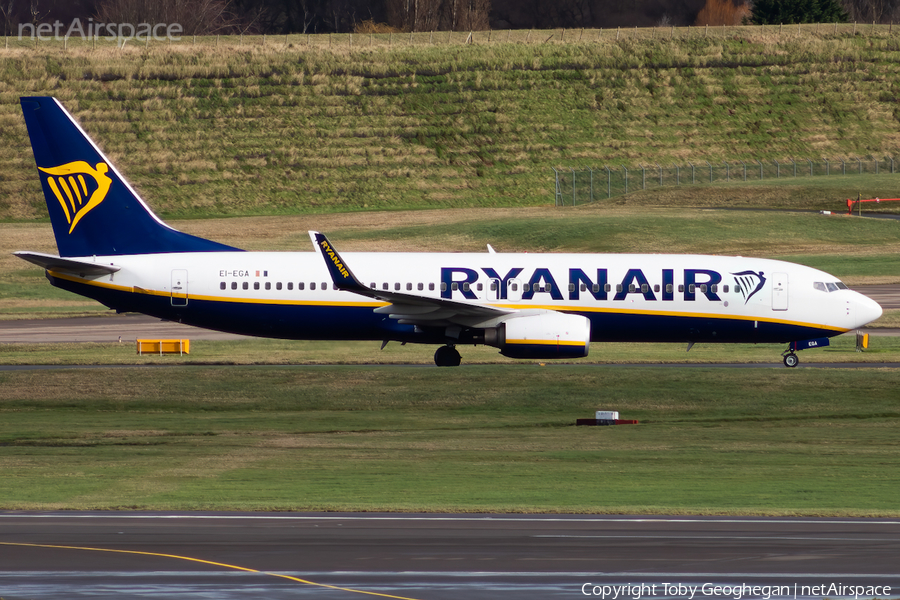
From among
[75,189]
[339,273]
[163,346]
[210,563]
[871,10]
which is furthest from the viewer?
[871,10]

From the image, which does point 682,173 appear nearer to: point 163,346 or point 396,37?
point 396,37

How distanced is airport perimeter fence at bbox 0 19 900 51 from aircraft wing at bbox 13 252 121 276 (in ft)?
261

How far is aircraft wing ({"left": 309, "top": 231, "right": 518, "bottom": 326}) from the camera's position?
36.3 meters

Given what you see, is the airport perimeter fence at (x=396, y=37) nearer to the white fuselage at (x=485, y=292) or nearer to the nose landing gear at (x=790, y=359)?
the white fuselage at (x=485, y=292)

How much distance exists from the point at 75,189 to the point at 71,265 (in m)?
2.79

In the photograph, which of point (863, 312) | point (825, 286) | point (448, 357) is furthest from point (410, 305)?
point (863, 312)

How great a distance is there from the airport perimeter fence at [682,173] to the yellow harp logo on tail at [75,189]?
65.4 metres

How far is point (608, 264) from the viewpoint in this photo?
39.3 m

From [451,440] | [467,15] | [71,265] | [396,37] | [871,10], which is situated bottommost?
[451,440]

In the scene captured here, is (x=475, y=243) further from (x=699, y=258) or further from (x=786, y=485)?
(x=786, y=485)

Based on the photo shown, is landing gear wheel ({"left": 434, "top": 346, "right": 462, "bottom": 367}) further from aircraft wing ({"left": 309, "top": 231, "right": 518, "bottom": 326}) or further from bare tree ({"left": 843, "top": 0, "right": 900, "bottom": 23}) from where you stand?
bare tree ({"left": 843, "top": 0, "right": 900, "bottom": 23})

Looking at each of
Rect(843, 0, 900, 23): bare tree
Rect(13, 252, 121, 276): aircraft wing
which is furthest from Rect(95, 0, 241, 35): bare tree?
Rect(13, 252, 121, 276): aircraft wing

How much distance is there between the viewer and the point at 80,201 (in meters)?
39.9

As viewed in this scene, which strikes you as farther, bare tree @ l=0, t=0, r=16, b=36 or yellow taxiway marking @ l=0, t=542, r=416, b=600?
bare tree @ l=0, t=0, r=16, b=36
